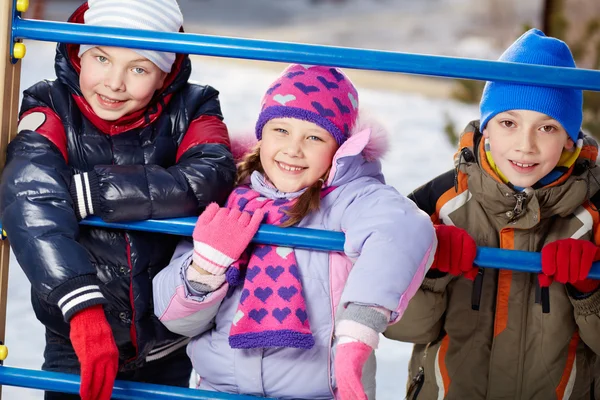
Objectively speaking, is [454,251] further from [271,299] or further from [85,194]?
[85,194]

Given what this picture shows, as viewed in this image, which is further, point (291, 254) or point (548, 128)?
point (548, 128)

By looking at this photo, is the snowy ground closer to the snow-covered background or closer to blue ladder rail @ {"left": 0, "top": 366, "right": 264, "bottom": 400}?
the snow-covered background

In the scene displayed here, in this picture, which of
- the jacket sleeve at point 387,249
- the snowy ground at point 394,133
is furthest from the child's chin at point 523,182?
the snowy ground at point 394,133

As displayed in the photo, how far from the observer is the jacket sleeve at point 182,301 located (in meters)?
1.64

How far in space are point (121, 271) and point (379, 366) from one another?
168 centimetres

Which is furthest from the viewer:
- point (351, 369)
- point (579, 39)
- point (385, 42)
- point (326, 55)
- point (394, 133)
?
point (385, 42)

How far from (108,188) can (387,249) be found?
1.65 feet

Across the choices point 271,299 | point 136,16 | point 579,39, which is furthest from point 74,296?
point 579,39

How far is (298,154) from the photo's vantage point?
5.57 ft

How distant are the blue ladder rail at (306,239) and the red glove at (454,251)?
0.07 ft

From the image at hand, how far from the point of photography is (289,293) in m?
1.64

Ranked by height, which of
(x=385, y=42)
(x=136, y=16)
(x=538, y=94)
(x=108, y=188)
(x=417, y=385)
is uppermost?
(x=385, y=42)

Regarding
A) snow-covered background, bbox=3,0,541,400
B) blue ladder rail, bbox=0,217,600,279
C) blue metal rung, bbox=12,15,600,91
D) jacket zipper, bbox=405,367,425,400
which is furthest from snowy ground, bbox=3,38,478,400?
blue metal rung, bbox=12,15,600,91

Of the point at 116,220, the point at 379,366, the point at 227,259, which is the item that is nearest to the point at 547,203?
the point at 227,259
